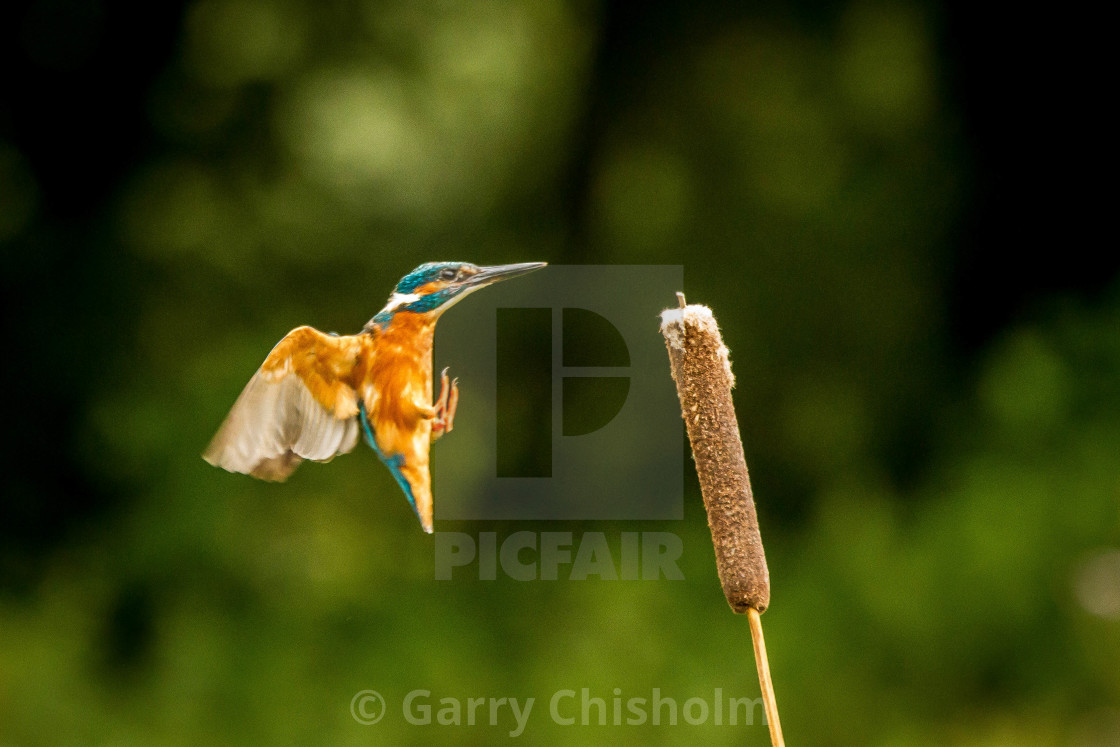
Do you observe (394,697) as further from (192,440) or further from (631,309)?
(631,309)

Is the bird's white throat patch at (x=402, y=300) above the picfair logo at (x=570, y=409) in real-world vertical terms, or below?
below

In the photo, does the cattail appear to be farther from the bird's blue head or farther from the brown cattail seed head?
the bird's blue head

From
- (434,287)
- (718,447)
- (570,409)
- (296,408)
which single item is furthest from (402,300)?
(570,409)

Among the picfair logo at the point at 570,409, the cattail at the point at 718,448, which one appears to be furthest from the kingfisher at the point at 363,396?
the picfair logo at the point at 570,409

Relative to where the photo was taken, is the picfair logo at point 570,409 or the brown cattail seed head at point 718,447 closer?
the brown cattail seed head at point 718,447

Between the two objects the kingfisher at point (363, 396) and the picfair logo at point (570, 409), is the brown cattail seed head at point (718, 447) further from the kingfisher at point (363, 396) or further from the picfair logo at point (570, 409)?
the picfair logo at point (570, 409)

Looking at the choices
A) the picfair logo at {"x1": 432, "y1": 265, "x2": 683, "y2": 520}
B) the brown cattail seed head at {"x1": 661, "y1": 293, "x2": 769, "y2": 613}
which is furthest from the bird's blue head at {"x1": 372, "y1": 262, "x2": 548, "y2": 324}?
the picfair logo at {"x1": 432, "y1": 265, "x2": 683, "y2": 520}

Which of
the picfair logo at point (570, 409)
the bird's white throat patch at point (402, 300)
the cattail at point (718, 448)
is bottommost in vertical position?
the cattail at point (718, 448)
